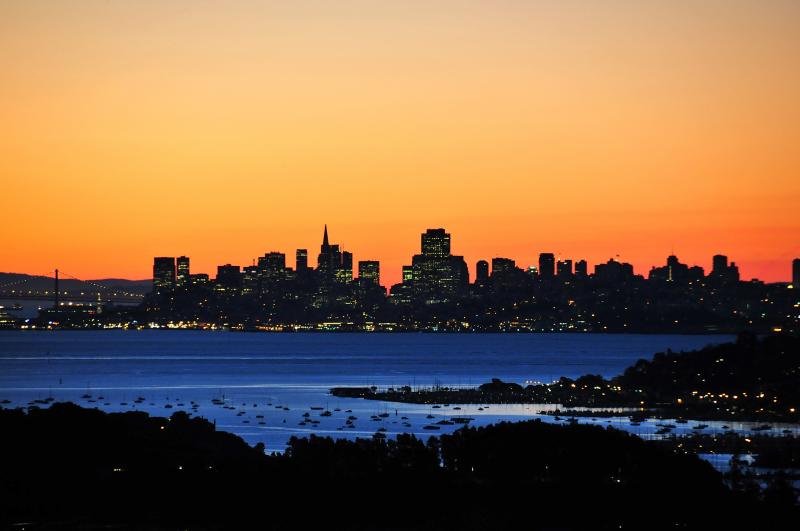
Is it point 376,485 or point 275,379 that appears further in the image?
point 275,379

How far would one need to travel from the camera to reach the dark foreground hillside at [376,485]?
3672cm

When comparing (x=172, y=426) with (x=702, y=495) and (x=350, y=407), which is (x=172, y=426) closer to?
(x=702, y=495)

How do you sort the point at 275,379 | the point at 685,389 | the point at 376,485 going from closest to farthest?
the point at 376,485 → the point at 685,389 → the point at 275,379

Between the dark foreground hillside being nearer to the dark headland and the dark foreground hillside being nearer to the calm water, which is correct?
the calm water

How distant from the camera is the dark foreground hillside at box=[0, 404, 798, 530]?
36719 millimetres

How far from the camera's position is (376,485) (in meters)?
39.9

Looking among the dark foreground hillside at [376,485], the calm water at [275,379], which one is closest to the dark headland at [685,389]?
the calm water at [275,379]

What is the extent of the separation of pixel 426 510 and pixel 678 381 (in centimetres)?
6502

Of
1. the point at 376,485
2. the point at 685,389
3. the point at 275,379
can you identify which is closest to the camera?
the point at 376,485

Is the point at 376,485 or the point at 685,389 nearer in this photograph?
the point at 376,485

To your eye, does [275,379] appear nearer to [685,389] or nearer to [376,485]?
[685,389]

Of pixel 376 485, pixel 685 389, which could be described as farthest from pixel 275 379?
pixel 376 485

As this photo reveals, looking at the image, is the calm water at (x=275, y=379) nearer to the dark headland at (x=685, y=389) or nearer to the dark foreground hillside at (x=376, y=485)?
the dark headland at (x=685, y=389)

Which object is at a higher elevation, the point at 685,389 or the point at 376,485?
the point at 685,389
